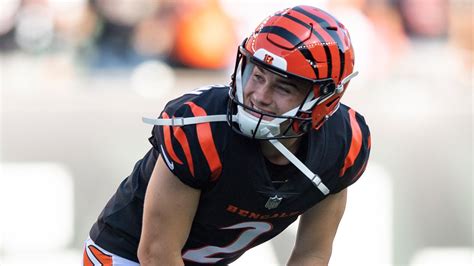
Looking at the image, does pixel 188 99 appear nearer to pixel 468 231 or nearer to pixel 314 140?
pixel 314 140

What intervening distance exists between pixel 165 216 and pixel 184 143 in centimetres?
20

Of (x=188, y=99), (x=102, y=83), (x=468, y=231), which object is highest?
(x=188, y=99)

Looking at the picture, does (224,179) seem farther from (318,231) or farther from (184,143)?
(318,231)

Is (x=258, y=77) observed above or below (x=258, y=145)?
above

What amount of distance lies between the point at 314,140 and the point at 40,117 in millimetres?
3992

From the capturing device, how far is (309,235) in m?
2.91

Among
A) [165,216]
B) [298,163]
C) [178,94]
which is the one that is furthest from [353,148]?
[178,94]

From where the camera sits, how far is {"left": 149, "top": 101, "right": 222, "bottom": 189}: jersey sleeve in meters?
2.48

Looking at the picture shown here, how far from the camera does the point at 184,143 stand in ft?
8.18

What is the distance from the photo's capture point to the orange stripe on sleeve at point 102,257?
293cm

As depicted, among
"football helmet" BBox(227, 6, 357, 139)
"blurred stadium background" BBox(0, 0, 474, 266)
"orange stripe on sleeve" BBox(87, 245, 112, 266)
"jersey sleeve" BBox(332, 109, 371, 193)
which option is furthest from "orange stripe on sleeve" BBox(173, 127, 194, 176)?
"blurred stadium background" BBox(0, 0, 474, 266)

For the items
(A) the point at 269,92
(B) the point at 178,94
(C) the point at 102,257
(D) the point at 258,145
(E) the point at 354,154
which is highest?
(A) the point at 269,92

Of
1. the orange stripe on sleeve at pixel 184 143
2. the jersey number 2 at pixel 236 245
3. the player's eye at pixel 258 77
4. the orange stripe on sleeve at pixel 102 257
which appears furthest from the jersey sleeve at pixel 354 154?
the orange stripe on sleeve at pixel 102 257

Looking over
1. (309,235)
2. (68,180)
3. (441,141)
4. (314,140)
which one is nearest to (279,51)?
(314,140)
